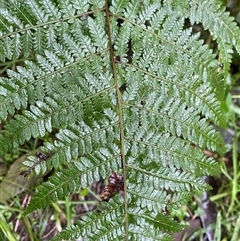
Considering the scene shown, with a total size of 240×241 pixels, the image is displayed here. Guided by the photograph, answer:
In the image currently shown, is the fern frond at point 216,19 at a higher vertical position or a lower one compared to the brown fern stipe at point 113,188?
higher

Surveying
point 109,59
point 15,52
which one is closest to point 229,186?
point 109,59

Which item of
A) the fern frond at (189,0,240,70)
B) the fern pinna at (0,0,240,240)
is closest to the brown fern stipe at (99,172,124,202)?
the fern pinna at (0,0,240,240)

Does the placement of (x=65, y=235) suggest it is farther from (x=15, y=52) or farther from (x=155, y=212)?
(x=15, y=52)

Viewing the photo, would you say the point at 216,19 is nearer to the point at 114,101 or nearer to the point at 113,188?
the point at 114,101

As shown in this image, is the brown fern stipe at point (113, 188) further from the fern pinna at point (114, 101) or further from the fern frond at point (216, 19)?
the fern frond at point (216, 19)

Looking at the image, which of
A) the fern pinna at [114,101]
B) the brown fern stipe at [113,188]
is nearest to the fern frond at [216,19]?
the fern pinna at [114,101]

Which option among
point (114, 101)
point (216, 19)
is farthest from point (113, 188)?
point (216, 19)

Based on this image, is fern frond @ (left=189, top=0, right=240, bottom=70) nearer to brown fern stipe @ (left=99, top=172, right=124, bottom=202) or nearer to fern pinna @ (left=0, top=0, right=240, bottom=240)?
fern pinna @ (left=0, top=0, right=240, bottom=240)

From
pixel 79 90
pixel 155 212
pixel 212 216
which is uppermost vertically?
pixel 79 90
